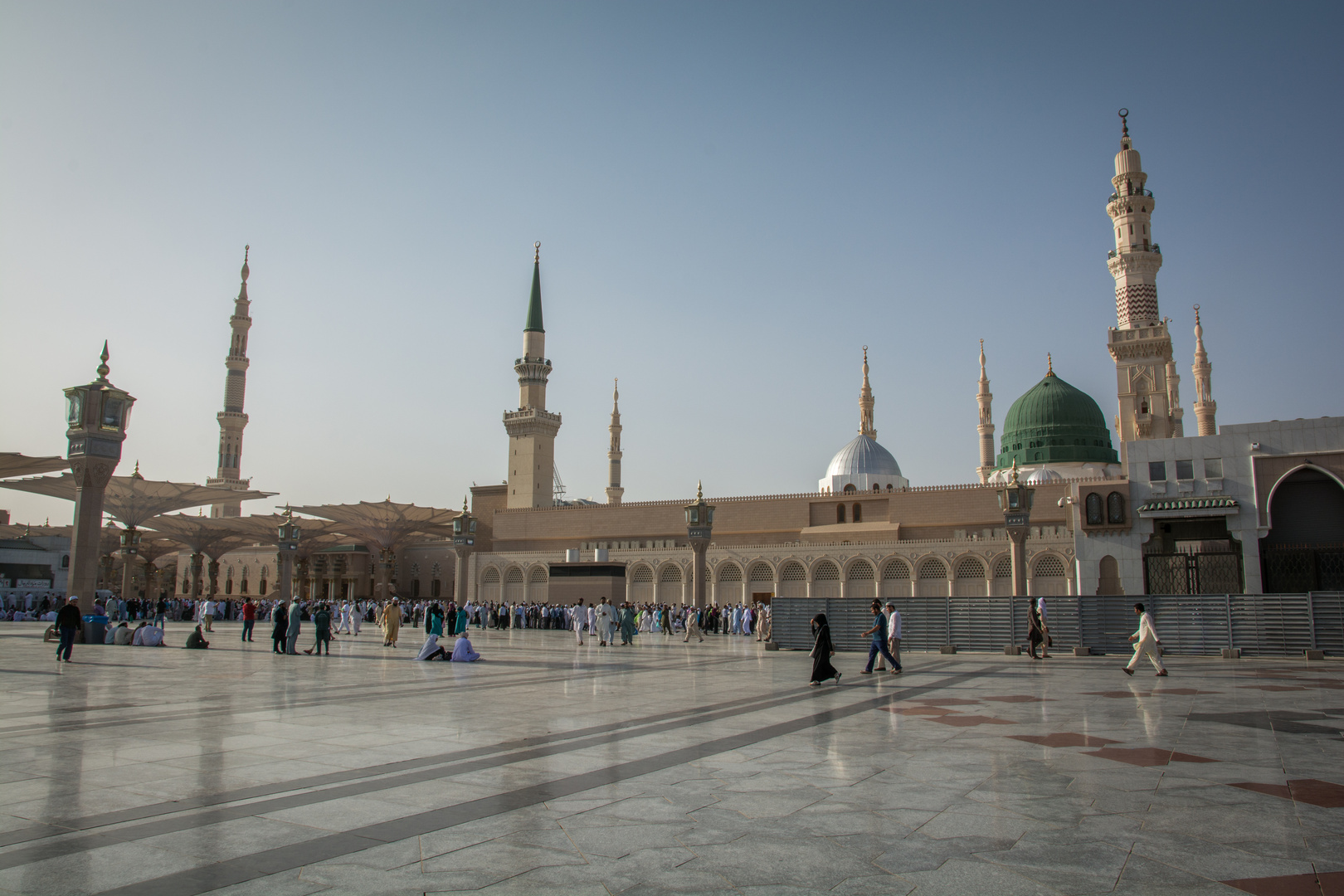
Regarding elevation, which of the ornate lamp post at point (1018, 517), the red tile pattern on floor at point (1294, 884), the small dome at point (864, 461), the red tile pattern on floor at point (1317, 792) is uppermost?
the small dome at point (864, 461)

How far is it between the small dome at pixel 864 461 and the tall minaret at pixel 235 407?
1403 inches

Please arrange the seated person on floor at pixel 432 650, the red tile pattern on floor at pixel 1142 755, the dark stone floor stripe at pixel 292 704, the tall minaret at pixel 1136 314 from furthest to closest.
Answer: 1. the tall minaret at pixel 1136 314
2. the seated person on floor at pixel 432 650
3. the dark stone floor stripe at pixel 292 704
4. the red tile pattern on floor at pixel 1142 755

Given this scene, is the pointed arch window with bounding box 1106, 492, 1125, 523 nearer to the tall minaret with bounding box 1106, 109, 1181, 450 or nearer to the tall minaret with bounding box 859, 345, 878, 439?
the tall minaret with bounding box 1106, 109, 1181, 450

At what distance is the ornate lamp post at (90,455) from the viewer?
16.4 m

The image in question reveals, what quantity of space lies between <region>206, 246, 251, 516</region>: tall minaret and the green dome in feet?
150

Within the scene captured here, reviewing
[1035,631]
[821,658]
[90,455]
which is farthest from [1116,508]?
[90,455]

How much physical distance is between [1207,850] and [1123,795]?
38.7 inches

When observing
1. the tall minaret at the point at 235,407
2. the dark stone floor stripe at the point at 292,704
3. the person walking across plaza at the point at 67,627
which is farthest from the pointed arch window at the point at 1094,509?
the tall minaret at the point at 235,407

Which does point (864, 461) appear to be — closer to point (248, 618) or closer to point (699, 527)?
point (699, 527)

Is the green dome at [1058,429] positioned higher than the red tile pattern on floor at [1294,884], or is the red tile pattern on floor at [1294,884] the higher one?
the green dome at [1058,429]

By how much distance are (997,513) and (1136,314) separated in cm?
956

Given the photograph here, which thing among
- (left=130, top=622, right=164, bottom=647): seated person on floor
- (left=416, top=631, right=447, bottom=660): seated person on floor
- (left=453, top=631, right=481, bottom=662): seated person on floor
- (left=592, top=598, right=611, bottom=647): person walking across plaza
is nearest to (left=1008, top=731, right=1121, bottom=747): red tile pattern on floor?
(left=453, top=631, right=481, bottom=662): seated person on floor

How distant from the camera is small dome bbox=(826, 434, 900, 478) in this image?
51.1 metres

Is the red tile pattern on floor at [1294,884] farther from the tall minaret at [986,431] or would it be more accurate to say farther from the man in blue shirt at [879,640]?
the tall minaret at [986,431]
